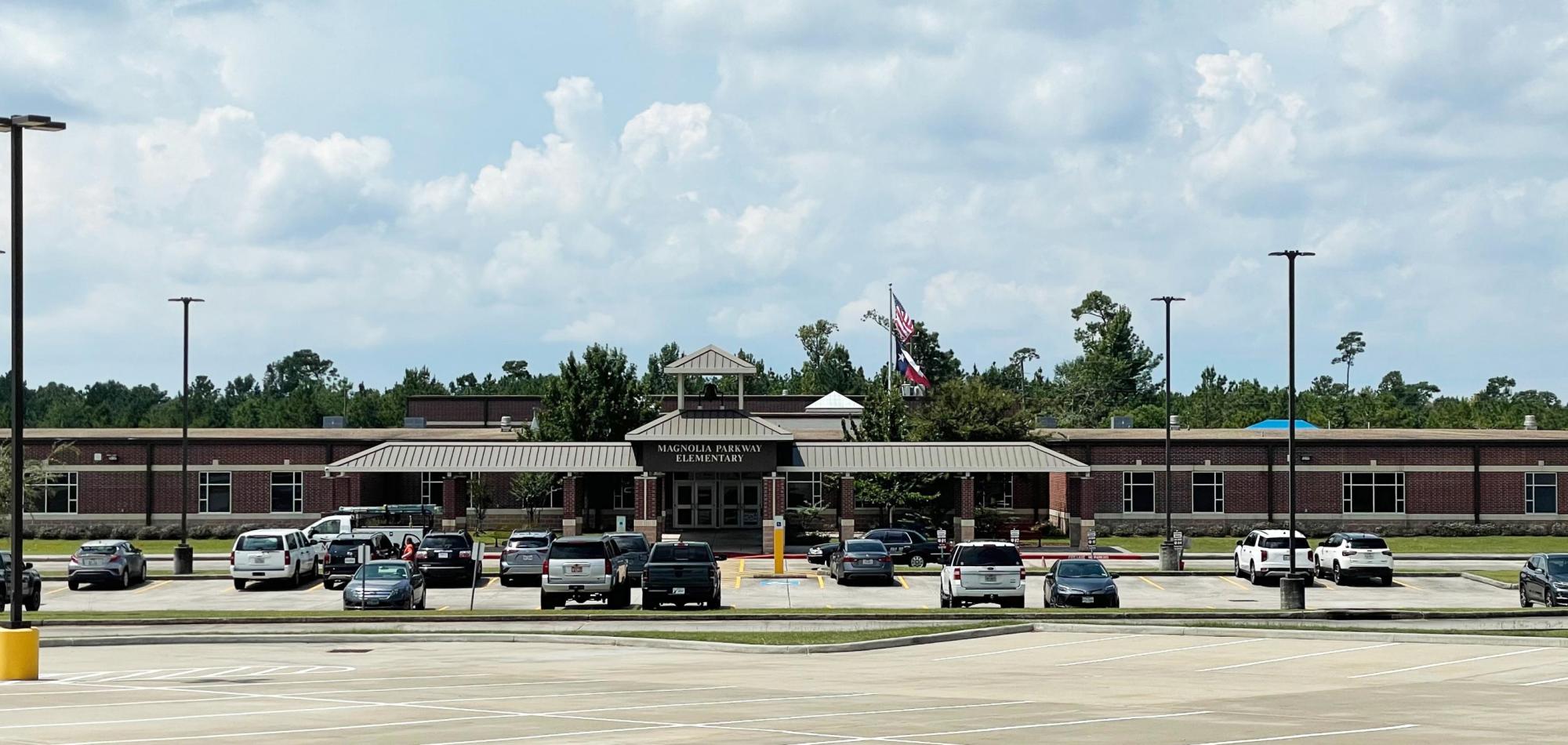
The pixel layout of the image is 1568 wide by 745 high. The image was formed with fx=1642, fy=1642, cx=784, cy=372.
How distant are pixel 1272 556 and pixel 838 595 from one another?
41.9ft

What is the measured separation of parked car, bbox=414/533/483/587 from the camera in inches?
1790

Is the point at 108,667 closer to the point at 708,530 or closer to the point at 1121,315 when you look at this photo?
the point at 708,530

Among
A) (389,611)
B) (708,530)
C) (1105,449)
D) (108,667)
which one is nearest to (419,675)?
(108,667)

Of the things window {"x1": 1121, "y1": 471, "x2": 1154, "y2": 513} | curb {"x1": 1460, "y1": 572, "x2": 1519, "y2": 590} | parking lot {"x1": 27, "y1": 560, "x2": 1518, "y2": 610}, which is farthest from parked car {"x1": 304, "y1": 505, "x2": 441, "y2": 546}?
curb {"x1": 1460, "y1": 572, "x2": 1519, "y2": 590}

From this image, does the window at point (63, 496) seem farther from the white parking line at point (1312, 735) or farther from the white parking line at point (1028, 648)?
the white parking line at point (1312, 735)

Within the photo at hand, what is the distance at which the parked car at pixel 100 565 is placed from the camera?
45.5 m

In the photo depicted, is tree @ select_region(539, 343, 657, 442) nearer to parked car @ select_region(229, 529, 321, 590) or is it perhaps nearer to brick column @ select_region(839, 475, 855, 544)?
brick column @ select_region(839, 475, 855, 544)

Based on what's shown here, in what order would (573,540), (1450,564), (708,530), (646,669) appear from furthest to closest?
(708,530) < (1450,564) < (573,540) < (646,669)

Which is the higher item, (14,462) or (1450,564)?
(14,462)

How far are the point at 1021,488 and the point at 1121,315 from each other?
71252 millimetres

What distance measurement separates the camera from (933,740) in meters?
16.5

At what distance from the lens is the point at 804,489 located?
75.1 m

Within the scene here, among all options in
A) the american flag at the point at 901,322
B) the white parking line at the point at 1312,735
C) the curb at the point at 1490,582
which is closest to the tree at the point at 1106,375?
the american flag at the point at 901,322

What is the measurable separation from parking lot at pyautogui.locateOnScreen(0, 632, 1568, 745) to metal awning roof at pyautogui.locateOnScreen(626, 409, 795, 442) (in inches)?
1355
